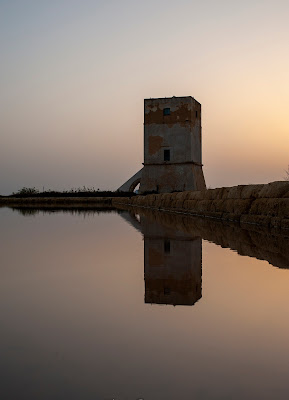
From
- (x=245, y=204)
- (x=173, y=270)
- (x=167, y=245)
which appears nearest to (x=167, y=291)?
(x=173, y=270)

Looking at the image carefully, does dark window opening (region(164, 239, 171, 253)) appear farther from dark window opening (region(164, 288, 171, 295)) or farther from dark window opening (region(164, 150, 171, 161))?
dark window opening (region(164, 150, 171, 161))

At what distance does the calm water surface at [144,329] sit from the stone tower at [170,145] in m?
31.6

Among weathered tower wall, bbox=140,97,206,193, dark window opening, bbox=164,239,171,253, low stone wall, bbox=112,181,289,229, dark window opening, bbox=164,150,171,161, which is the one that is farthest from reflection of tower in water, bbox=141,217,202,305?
dark window opening, bbox=164,150,171,161

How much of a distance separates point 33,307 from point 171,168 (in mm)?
34174

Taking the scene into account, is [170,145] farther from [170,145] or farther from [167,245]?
[167,245]

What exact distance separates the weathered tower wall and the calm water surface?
31.6m

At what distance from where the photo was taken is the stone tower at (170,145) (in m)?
36.4

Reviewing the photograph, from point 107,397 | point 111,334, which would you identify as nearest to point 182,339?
point 111,334

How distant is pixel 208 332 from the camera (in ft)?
8.28

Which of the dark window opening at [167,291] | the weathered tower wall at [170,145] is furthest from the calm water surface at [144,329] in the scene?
the weathered tower wall at [170,145]

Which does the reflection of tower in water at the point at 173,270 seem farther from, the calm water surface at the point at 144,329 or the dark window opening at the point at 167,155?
the dark window opening at the point at 167,155

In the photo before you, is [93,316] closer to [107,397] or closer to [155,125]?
[107,397]

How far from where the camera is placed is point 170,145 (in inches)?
1452

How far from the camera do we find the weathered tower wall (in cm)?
3641
